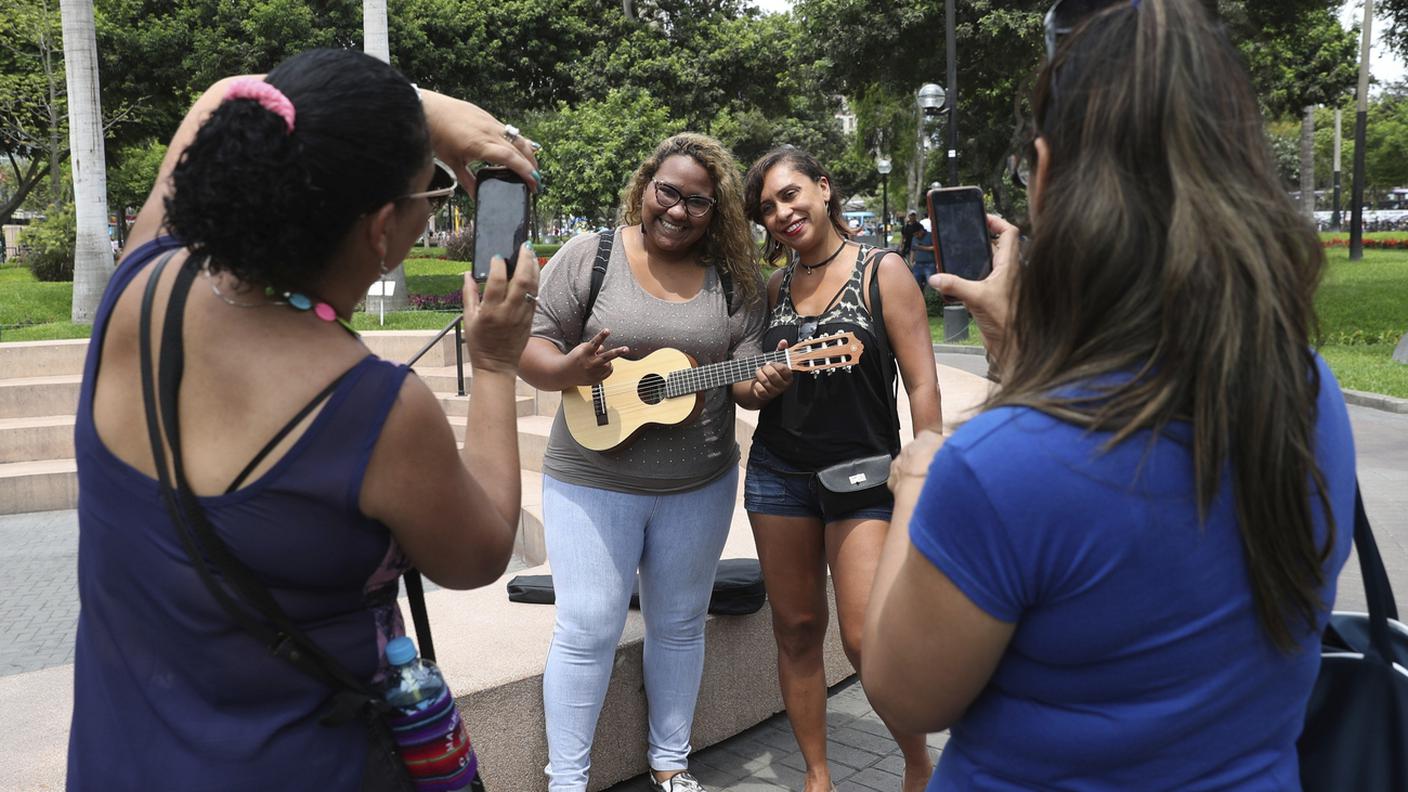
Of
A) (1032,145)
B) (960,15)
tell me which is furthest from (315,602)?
(960,15)

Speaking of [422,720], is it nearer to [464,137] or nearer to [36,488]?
[464,137]

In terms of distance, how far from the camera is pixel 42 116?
874 inches

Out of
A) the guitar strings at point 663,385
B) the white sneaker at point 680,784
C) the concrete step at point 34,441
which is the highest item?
the guitar strings at point 663,385

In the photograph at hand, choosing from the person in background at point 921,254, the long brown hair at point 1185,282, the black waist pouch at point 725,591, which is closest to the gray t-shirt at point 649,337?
the black waist pouch at point 725,591

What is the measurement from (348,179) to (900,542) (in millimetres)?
810

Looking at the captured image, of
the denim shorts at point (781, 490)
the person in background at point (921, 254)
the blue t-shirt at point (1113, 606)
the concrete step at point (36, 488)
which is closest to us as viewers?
the blue t-shirt at point (1113, 606)

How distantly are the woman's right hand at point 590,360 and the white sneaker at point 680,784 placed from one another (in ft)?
4.38

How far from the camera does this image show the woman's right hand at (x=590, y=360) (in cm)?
335

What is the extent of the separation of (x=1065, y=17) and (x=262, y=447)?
1147 millimetres

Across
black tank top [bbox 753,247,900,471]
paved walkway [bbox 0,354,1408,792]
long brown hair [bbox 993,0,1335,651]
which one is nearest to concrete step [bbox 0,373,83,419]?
paved walkway [bbox 0,354,1408,792]

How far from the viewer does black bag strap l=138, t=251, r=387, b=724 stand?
1.42 m

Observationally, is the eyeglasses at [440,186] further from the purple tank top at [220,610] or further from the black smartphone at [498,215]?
the purple tank top at [220,610]

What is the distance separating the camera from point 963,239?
2.32 meters

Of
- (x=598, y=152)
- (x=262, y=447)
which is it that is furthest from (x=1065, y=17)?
(x=598, y=152)
